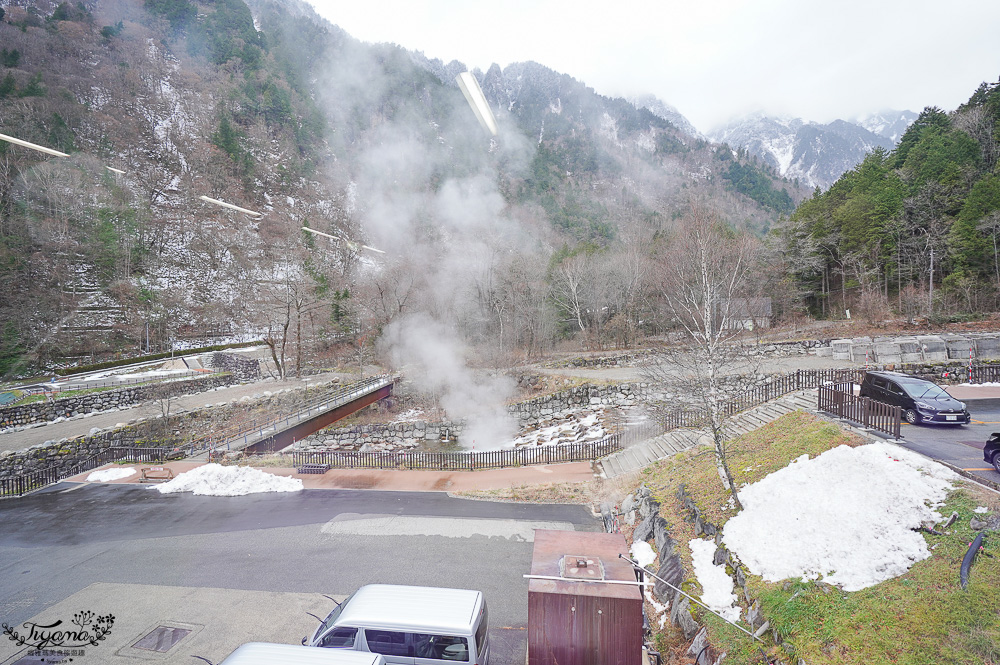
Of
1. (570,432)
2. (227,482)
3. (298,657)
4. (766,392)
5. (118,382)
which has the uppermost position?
(118,382)

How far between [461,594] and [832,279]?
135 feet

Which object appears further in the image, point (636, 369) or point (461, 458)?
point (636, 369)

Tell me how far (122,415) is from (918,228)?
4886cm

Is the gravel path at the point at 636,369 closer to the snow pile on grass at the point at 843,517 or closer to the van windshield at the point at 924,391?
the van windshield at the point at 924,391

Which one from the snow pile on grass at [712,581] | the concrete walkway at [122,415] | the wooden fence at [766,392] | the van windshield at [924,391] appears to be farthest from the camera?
the concrete walkway at [122,415]

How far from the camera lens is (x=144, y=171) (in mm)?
52531

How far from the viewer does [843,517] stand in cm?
549

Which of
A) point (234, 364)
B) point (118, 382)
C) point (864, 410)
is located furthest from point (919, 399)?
point (234, 364)

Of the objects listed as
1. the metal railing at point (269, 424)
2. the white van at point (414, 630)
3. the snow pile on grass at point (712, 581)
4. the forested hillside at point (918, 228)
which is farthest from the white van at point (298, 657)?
the forested hillside at point (918, 228)

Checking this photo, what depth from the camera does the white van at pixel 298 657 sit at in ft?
12.4

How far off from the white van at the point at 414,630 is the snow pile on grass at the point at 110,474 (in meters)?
13.0

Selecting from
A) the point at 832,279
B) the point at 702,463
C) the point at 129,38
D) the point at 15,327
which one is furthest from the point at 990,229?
the point at 129,38

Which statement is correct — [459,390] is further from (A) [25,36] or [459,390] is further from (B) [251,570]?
(A) [25,36]

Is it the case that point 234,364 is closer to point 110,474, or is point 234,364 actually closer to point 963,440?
point 110,474
